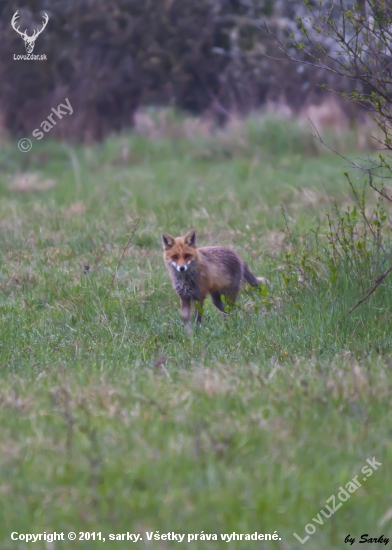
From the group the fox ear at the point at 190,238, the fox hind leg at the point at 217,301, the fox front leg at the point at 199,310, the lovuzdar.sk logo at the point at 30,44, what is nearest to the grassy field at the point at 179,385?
the fox front leg at the point at 199,310

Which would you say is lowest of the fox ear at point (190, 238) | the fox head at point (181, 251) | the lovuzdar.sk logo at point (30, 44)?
the lovuzdar.sk logo at point (30, 44)

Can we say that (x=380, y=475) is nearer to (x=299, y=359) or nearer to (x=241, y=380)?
(x=241, y=380)

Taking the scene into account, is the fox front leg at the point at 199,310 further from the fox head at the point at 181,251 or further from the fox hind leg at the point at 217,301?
the fox hind leg at the point at 217,301

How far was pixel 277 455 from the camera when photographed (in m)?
3.93

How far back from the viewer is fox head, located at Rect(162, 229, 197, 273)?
7711 millimetres

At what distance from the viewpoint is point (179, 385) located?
5047 mm

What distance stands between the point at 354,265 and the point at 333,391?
2.98m

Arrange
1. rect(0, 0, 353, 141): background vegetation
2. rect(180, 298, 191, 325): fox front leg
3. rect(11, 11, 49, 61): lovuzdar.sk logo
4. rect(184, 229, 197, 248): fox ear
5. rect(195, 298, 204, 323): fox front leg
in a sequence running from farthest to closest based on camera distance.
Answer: rect(0, 0, 353, 141): background vegetation
rect(11, 11, 49, 61): lovuzdar.sk logo
rect(184, 229, 197, 248): fox ear
rect(180, 298, 191, 325): fox front leg
rect(195, 298, 204, 323): fox front leg

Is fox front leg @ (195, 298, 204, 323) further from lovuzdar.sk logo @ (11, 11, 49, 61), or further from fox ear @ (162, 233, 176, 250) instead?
lovuzdar.sk logo @ (11, 11, 49, 61)

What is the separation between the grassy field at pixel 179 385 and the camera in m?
3.55

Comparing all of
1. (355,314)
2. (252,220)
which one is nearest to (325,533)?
(355,314)

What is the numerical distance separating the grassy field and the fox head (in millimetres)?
551

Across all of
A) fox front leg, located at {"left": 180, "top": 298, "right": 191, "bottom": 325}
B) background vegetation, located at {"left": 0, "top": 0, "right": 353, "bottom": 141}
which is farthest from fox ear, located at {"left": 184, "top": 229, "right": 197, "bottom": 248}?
background vegetation, located at {"left": 0, "top": 0, "right": 353, "bottom": 141}

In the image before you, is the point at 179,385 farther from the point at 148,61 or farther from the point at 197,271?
the point at 148,61
